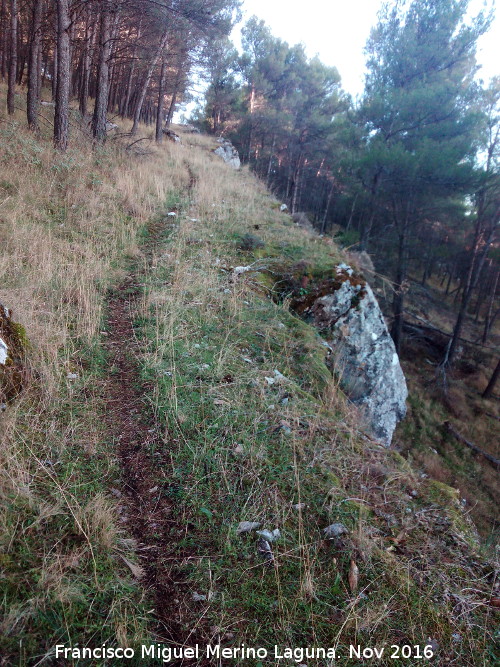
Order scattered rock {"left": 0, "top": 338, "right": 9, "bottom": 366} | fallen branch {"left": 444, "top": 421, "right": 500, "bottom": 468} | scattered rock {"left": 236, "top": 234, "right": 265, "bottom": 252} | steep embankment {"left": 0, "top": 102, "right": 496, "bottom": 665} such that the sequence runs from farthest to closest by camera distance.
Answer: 1. fallen branch {"left": 444, "top": 421, "right": 500, "bottom": 468}
2. scattered rock {"left": 236, "top": 234, "right": 265, "bottom": 252}
3. scattered rock {"left": 0, "top": 338, "right": 9, "bottom": 366}
4. steep embankment {"left": 0, "top": 102, "right": 496, "bottom": 665}

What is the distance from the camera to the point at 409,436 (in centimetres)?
1054

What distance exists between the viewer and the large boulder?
5.89 meters

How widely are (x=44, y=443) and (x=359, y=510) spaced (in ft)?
Answer: 6.24

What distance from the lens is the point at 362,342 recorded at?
20.9ft

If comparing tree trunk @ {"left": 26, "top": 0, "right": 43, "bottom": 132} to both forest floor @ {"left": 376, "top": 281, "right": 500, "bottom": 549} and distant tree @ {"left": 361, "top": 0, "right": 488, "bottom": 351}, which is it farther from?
forest floor @ {"left": 376, "top": 281, "right": 500, "bottom": 549}

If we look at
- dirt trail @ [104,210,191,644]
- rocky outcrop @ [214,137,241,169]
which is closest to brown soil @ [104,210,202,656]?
dirt trail @ [104,210,191,644]

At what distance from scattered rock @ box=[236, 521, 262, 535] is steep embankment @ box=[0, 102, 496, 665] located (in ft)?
0.11

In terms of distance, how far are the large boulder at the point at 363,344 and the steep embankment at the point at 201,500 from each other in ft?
6.12

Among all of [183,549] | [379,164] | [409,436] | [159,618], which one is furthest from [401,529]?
[379,164]

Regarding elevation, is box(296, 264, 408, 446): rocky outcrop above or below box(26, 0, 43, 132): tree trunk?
below

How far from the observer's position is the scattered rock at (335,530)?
1.99 metres

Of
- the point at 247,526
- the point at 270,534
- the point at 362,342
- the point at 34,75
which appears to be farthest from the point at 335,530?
the point at 34,75

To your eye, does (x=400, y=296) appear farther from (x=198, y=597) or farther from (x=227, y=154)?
(x=227, y=154)

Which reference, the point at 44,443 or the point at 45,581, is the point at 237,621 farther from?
the point at 44,443
